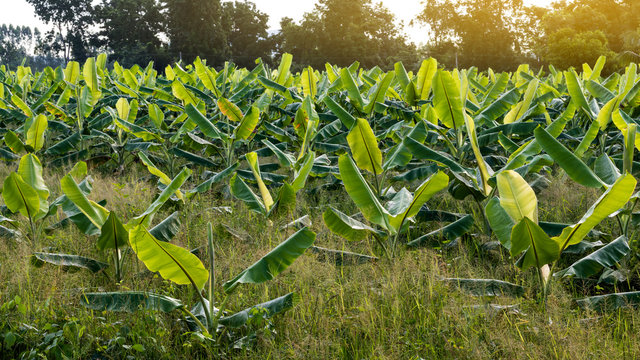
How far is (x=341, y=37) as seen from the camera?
154ft

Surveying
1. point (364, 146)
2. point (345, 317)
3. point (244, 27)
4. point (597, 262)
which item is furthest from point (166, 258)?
point (244, 27)

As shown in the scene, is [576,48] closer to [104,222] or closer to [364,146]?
[364,146]

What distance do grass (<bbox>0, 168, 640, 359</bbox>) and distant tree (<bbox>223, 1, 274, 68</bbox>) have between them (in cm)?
5125

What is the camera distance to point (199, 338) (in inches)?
75.2

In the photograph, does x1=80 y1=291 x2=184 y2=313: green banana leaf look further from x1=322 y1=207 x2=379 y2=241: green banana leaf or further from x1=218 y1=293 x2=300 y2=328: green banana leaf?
x1=322 y1=207 x2=379 y2=241: green banana leaf

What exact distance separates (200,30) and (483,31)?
28.0m

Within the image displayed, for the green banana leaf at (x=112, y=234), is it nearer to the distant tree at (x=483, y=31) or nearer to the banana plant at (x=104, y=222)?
the banana plant at (x=104, y=222)

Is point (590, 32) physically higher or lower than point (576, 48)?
higher

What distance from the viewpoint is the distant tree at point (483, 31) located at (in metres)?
39.7

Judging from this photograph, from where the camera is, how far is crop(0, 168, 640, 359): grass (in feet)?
6.43

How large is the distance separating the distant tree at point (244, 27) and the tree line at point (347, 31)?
11 centimetres

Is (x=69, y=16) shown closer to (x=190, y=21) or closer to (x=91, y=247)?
(x=190, y=21)

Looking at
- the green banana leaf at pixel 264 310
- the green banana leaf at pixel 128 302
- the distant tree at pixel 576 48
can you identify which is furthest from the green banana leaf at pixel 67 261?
the distant tree at pixel 576 48

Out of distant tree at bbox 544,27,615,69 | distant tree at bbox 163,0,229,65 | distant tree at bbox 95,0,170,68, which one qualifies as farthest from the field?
distant tree at bbox 95,0,170,68
